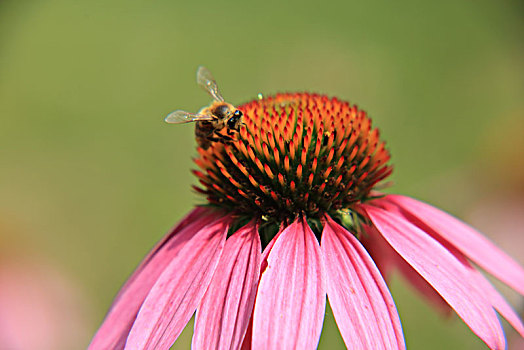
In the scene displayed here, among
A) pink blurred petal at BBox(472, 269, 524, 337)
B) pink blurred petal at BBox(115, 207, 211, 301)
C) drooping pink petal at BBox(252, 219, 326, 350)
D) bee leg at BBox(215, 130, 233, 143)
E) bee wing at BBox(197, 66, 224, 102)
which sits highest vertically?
bee wing at BBox(197, 66, 224, 102)

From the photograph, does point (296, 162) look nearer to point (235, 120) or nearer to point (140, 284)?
point (235, 120)

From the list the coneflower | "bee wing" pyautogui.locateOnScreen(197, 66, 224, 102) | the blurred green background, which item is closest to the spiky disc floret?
the coneflower

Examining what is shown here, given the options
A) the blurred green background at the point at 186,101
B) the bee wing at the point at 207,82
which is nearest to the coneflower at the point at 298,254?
the bee wing at the point at 207,82

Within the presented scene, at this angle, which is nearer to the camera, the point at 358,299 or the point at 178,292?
the point at 358,299

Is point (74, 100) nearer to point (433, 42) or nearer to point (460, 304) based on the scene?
point (433, 42)

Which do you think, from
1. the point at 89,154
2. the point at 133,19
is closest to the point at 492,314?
the point at 89,154

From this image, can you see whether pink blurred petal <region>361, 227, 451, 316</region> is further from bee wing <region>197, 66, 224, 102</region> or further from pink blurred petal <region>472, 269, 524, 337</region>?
bee wing <region>197, 66, 224, 102</region>

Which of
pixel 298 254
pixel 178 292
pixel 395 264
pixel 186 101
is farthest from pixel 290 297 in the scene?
pixel 186 101
